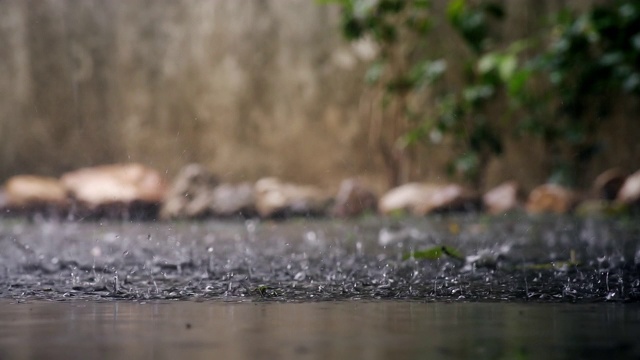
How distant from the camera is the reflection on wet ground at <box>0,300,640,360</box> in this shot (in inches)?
48.3

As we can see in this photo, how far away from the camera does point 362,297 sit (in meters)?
2.02

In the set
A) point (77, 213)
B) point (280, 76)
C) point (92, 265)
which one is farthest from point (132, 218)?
point (92, 265)

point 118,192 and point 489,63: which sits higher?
point 489,63

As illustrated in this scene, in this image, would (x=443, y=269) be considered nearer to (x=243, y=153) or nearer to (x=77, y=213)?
(x=77, y=213)

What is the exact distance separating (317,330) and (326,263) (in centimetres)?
149

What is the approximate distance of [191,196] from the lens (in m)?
6.76

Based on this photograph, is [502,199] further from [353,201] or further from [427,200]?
[353,201]

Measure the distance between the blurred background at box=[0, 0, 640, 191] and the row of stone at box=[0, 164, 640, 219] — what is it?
1.95ft

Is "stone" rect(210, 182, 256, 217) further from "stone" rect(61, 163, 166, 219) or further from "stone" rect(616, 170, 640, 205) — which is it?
"stone" rect(616, 170, 640, 205)

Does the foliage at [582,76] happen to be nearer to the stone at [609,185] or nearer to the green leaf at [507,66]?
the green leaf at [507,66]

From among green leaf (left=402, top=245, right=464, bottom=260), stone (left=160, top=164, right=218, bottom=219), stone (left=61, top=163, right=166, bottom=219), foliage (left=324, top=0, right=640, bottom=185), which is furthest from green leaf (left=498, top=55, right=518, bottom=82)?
green leaf (left=402, top=245, right=464, bottom=260)

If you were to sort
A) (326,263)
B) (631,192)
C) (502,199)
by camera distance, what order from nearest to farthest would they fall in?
(326,263) → (631,192) → (502,199)

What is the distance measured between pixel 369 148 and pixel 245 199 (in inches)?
58.8

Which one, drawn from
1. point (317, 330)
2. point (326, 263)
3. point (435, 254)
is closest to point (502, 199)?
point (435, 254)
